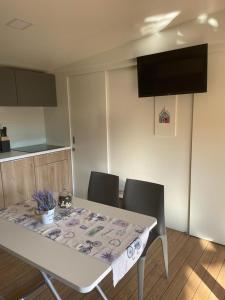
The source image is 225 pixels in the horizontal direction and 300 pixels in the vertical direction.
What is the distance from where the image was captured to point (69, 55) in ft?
10.1

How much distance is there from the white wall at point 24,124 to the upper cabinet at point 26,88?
0.35 metres

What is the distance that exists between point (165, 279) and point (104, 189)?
964 millimetres

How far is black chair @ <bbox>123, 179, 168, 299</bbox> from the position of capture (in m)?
1.91

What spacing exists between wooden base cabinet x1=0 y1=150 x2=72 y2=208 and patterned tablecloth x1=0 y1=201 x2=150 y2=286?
118 centimetres

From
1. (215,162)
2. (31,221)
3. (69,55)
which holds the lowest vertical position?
(31,221)

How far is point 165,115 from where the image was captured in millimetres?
2695

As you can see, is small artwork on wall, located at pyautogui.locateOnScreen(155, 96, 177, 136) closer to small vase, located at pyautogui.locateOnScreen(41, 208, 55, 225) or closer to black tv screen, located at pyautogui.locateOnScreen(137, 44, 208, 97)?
black tv screen, located at pyautogui.locateOnScreen(137, 44, 208, 97)

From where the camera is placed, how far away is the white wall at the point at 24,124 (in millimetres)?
3494

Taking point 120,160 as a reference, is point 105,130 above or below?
above

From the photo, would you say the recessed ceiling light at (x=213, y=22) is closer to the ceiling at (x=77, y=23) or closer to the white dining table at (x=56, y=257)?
the ceiling at (x=77, y=23)

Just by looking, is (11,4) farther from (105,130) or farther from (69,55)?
(105,130)

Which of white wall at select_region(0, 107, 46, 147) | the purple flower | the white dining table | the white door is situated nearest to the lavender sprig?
the white dining table

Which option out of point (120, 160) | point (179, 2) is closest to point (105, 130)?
point (120, 160)

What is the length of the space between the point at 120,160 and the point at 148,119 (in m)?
0.71
